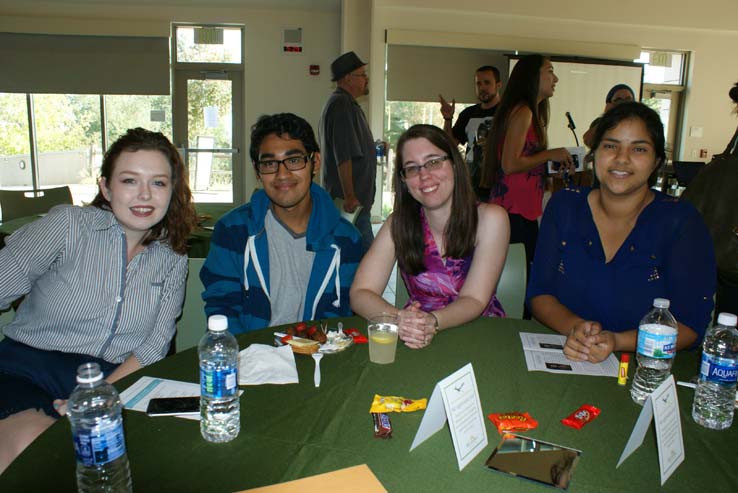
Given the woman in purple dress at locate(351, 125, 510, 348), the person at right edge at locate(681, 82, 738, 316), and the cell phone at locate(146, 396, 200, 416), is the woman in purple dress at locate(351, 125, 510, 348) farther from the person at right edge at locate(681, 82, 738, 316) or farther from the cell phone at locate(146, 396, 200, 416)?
the person at right edge at locate(681, 82, 738, 316)

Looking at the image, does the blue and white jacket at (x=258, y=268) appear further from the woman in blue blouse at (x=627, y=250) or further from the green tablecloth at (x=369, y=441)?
the woman in blue blouse at (x=627, y=250)

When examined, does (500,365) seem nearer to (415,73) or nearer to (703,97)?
(415,73)

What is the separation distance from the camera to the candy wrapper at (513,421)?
1132mm

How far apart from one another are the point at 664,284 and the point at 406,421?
1062 millimetres

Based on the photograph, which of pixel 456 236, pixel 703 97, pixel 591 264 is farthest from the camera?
pixel 703 97

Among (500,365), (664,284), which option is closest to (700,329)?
(664,284)

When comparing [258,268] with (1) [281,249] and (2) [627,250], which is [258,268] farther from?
(2) [627,250]

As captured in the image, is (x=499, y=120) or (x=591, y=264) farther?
(x=499, y=120)

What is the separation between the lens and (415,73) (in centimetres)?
786

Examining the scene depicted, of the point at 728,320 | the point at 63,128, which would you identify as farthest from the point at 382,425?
the point at 63,128

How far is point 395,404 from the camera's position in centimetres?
120

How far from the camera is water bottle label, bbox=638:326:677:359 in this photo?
1.25 metres

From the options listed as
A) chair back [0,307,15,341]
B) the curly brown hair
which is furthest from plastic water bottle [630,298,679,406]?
chair back [0,307,15,341]

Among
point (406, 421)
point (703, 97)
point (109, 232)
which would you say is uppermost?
point (703, 97)
